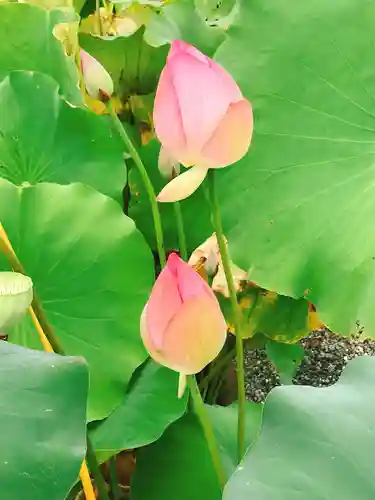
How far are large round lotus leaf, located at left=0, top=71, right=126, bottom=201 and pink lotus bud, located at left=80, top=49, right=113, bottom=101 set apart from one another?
0.07 metres

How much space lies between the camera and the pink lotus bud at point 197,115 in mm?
401

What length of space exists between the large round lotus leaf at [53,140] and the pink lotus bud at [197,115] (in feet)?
0.94

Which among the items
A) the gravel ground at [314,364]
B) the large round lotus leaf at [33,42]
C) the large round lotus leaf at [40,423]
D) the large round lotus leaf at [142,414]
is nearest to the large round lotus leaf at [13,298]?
the large round lotus leaf at [40,423]

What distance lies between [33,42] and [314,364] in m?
0.70

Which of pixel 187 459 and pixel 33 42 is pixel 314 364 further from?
pixel 33 42

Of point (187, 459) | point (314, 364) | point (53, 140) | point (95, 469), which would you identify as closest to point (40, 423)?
point (95, 469)

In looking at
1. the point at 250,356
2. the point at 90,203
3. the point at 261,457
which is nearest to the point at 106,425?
the point at 90,203

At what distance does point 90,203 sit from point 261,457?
0.33 m

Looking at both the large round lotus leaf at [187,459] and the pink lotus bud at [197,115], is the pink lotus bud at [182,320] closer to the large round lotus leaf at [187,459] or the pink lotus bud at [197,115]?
the pink lotus bud at [197,115]

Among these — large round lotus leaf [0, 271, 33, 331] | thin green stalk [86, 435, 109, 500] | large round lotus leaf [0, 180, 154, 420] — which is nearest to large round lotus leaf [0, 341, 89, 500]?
large round lotus leaf [0, 271, 33, 331]

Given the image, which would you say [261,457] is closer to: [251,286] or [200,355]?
[200,355]

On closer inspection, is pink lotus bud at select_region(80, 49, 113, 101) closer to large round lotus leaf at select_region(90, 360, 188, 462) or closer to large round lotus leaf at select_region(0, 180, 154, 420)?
large round lotus leaf at select_region(0, 180, 154, 420)

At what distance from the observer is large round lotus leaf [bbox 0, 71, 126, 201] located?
0.68m

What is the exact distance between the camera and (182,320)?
0.38m
